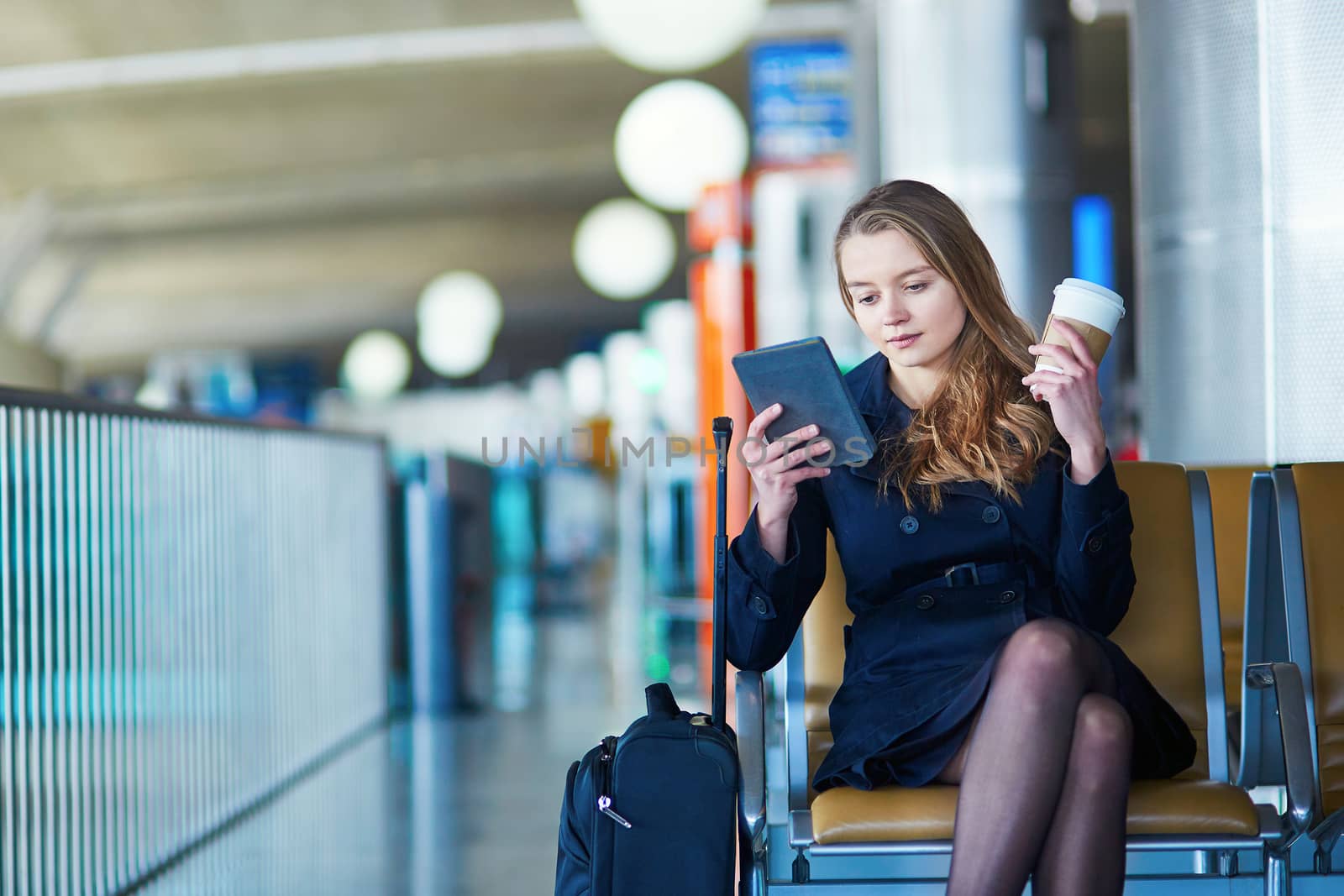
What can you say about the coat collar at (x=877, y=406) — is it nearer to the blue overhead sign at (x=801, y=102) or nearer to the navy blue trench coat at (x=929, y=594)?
the navy blue trench coat at (x=929, y=594)

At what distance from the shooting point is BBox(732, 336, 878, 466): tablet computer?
1.83 meters

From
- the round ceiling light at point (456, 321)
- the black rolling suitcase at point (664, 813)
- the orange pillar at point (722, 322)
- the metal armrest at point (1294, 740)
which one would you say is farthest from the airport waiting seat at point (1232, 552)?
the round ceiling light at point (456, 321)

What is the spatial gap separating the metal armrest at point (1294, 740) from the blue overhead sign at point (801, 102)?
20.8 ft

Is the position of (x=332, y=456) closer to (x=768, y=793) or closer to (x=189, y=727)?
(x=189, y=727)

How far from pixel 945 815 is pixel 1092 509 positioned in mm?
475

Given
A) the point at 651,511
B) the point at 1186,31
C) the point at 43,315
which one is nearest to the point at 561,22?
the point at 651,511

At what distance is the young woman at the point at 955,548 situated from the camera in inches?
69.7

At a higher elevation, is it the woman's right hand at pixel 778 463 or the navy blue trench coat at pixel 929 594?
the woman's right hand at pixel 778 463

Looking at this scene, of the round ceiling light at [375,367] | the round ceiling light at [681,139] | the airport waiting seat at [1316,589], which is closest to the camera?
the airport waiting seat at [1316,589]

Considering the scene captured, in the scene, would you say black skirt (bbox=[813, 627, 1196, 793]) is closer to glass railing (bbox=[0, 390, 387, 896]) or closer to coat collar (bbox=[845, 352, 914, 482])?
coat collar (bbox=[845, 352, 914, 482])

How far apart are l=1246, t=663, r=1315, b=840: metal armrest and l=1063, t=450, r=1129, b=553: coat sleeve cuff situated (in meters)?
0.33

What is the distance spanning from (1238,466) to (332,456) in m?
3.64

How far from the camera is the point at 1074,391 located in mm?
1812

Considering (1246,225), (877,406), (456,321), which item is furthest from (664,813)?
(456,321)
